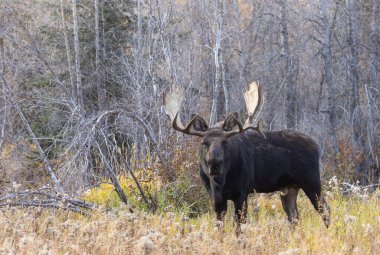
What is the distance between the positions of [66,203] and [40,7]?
47.8 feet

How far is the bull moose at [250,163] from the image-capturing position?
787 cm

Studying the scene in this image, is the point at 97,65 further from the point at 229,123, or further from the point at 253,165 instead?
the point at 229,123

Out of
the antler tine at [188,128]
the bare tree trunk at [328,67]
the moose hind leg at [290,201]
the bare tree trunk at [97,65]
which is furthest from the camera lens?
the bare tree trunk at [97,65]

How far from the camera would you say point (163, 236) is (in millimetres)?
6074

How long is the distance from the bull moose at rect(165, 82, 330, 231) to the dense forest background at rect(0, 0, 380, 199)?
0.54 meters

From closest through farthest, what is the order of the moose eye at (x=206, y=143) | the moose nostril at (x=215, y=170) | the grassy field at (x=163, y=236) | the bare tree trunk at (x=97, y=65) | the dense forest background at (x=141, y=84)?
1. the grassy field at (x=163, y=236)
2. the moose nostril at (x=215, y=170)
3. the moose eye at (x=206, y=143)
4. the dense forest background at (x=141, y=84)
5. the bare tree trunk at (x=97, y=65)

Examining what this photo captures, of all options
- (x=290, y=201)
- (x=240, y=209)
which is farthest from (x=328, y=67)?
(x=240, y=209)

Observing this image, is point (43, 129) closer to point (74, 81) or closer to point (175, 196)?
point (74, 81)

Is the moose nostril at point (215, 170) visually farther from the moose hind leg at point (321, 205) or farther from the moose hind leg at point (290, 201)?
the moose hind leg at point (290, 201)

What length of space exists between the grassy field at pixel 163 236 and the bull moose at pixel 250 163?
1.49 feet

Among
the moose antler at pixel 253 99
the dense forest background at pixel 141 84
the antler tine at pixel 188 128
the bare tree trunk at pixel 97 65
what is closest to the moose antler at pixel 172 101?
the dense forest background at pixel 141 84

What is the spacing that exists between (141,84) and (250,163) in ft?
22.5

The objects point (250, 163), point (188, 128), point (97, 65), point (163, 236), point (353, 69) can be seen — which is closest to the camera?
point (163, 236)

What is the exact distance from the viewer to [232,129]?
8.23 metres
